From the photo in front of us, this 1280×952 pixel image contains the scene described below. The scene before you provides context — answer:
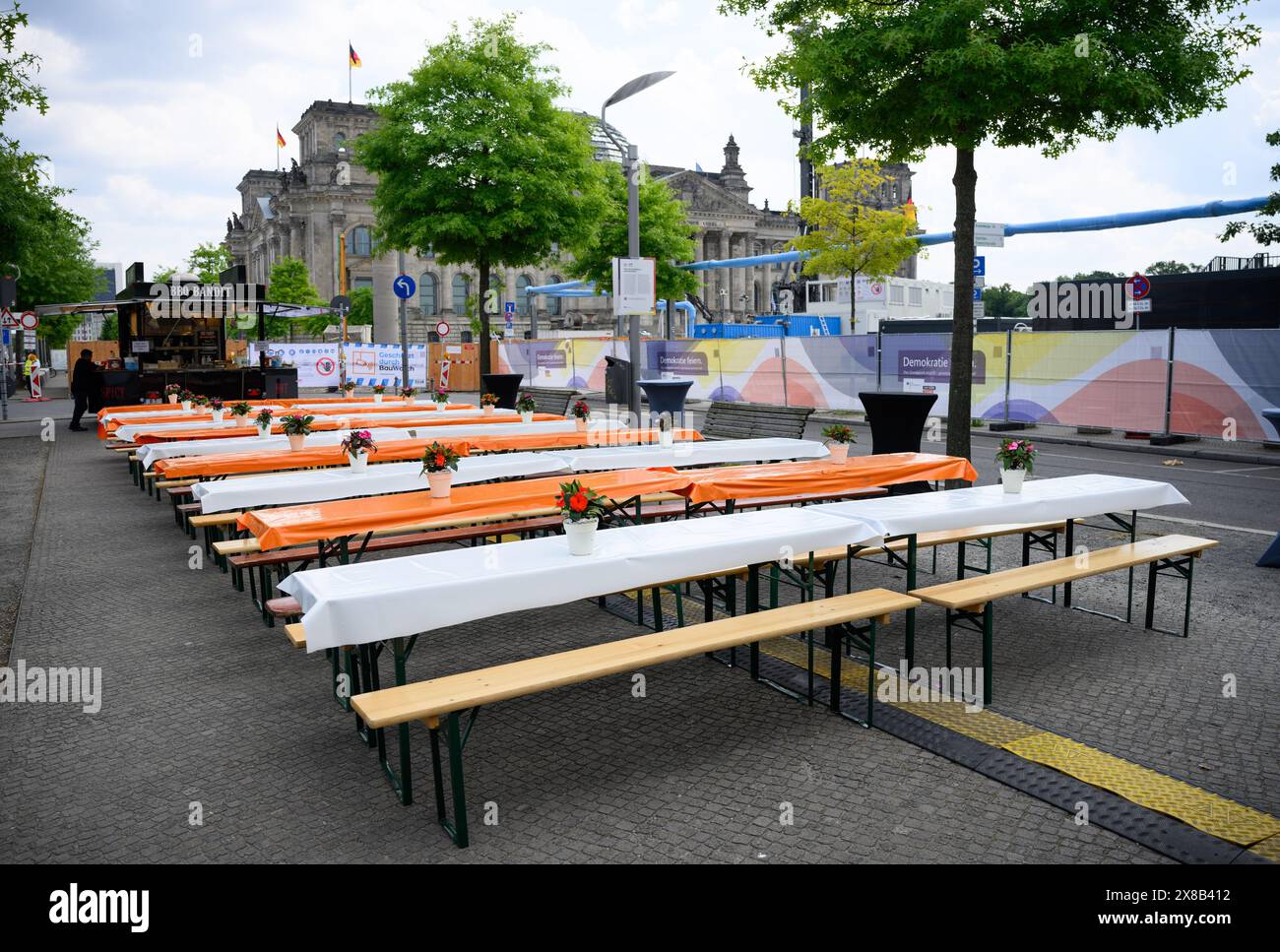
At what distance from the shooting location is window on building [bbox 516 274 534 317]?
354ft

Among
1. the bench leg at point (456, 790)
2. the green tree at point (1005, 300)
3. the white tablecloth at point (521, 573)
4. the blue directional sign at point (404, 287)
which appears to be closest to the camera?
the bench leg at point (456, 790)

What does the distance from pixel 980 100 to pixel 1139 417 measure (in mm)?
10866

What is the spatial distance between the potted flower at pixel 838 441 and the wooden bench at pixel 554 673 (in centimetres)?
336

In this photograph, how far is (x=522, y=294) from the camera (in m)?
109

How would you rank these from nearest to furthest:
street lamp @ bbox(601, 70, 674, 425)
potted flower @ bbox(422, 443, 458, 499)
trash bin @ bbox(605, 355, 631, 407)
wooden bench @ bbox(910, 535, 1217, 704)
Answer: wooden bench @ bbox(910, 535, 1217, 704), potted flower @ bbox(422, 443, 458, 499), street lamp @ bbox(601, 70, 674, 425), trash bin @ bbox(605, 355, 631, 407)

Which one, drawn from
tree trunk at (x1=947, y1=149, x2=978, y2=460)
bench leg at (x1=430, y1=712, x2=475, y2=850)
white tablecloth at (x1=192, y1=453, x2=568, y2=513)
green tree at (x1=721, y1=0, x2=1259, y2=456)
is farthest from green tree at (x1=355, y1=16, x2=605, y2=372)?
bench leg at (x1=430, y1=712, x2=475, y2=850)

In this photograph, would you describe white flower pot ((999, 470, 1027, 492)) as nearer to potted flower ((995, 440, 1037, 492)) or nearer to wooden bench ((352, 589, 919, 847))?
potted flower ((995, 440, 1037, 492))

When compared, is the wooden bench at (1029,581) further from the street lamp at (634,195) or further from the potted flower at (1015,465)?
the street lamp at (634,195)

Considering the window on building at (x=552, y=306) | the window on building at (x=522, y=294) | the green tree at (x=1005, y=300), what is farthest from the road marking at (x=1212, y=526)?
the green tree at (x=1005, y=300)

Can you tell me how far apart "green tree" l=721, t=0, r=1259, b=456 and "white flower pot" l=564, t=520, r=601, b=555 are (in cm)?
847

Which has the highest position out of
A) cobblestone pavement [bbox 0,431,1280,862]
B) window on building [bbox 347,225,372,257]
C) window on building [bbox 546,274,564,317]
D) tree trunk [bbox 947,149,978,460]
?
window on building [bbox 347,225,372,257]

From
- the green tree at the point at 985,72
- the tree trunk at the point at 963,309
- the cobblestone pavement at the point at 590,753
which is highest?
the green tree at the point at 985,72

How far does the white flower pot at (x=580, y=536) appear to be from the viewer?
19.3 ft
